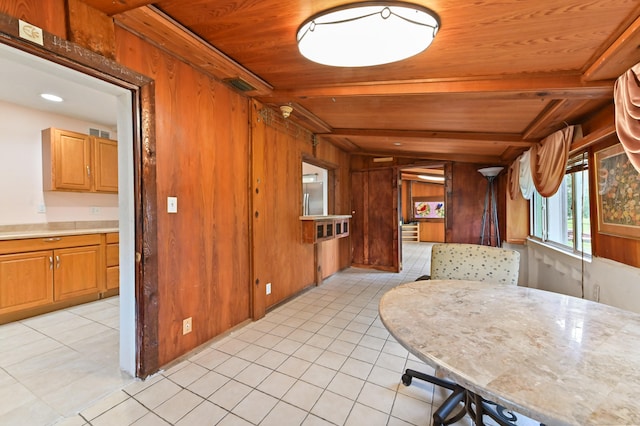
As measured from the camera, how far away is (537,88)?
6.34 ft

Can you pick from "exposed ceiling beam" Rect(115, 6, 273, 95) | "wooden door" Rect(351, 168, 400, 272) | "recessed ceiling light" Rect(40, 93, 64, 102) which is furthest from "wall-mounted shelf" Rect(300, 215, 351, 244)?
"recessed ceiling light" Rect(40, 93, 64, 102)

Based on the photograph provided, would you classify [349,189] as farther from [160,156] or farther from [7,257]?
[7,257]

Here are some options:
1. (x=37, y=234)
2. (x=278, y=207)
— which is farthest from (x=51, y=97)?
(x=278, y=207)

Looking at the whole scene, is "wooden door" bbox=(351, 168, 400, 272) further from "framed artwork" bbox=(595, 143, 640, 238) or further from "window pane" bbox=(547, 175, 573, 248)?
"framed artwork" bbox=(595, 143, 640, 238)

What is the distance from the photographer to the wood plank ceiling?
1390 mm

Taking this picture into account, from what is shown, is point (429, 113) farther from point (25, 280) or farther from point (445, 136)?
point (25, 280)

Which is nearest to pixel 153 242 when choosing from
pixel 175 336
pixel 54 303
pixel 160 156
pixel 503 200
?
pixel 160 156

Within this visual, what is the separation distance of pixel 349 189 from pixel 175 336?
13.2 feet

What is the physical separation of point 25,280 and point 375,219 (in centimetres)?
483

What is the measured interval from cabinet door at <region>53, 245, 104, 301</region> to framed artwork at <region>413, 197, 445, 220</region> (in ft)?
29.9

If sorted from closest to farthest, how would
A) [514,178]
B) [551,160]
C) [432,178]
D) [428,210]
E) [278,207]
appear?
[551,160] → [278,207] → [514,178] → [432,178] → [428,210]

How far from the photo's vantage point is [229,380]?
1865mm

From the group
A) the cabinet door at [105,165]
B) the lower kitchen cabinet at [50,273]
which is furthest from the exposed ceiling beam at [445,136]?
the lower kitchen cabinet at [50,273]

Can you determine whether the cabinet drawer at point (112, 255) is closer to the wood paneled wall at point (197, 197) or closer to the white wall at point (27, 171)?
the white wall at point (27, 171)
